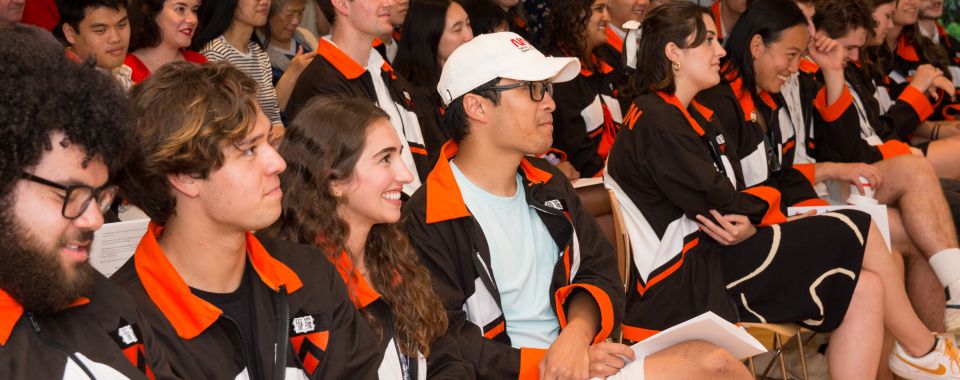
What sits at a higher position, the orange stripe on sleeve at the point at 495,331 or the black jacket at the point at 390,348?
the black jacket at the point at 390,348

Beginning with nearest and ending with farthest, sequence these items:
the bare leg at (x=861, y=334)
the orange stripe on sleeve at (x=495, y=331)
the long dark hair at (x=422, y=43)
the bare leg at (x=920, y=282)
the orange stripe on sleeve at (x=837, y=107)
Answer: the orange stripe on sleeve at (x=495, y=331), the bare leg at (x=861, y=334), the bare leg at (x=920, y=282), the long dark hair at (x=422, y=43), the orange stripe on sleeve at (x=837, y=107)

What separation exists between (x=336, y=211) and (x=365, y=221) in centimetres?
8

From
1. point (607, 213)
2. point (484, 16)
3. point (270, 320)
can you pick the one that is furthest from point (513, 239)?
point (484, 16)

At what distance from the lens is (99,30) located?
3.14 meters

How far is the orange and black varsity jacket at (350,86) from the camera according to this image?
3270mm

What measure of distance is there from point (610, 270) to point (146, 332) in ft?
4.50

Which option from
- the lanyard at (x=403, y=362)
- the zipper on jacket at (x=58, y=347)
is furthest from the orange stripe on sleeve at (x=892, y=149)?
the zipper on jacket at (x=58, y=347)

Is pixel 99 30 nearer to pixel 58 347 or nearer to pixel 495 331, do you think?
pixel 495 331

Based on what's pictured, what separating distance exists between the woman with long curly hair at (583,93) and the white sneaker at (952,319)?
1457 mm

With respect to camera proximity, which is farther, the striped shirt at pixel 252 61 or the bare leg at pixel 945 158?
the bare leg at pixel 945 158

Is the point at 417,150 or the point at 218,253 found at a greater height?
the point at 218,253

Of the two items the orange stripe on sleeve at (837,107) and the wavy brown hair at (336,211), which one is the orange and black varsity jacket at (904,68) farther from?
the wavy brown hair at (336,211)

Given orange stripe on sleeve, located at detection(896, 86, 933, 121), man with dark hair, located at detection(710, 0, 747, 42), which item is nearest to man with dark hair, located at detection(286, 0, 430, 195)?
man with dark hair, located at detection(710, 0, 747, 42)

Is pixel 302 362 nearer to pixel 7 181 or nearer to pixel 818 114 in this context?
pixel 7 181
